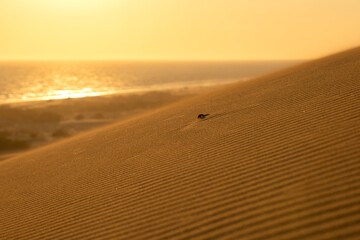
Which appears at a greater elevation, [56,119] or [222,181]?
[56,119]

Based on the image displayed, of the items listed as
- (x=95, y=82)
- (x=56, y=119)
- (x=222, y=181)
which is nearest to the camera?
(x=222, y=181)

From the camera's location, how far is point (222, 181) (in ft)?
11.8

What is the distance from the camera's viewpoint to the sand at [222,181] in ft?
8.95

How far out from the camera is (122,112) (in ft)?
82.0

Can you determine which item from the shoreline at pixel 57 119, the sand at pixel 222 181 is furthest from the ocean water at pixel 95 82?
the sand at pixel 222 181

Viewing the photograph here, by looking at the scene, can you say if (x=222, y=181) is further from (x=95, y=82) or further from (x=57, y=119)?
(x=95, y=82)

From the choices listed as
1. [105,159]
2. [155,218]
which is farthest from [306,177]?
[105,159]

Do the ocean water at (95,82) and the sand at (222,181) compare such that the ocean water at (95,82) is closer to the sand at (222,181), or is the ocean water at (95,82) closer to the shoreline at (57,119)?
the shoreline at (57,119)

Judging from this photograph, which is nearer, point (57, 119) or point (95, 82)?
point (57, 119)

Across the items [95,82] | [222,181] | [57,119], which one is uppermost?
[95,82]

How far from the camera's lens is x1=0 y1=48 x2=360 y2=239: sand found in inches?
107

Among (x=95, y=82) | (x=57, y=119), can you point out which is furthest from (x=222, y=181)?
(x=95, y=82)

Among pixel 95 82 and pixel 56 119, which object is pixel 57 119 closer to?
pixel 56 119

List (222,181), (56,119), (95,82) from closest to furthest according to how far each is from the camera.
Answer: (222,181) < (56,119) < (95,82)
